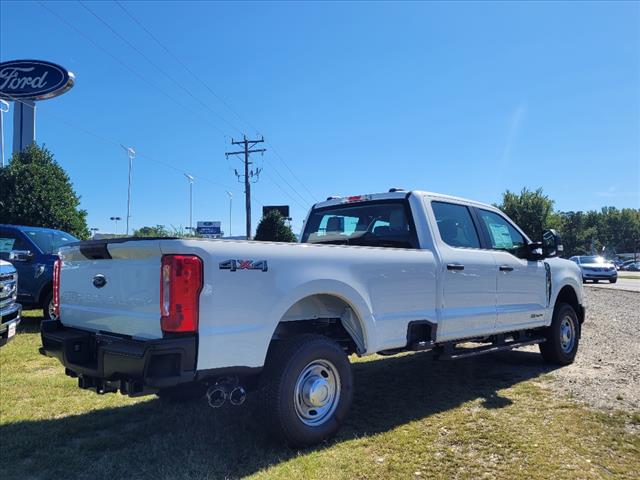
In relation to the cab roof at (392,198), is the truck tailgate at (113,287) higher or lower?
lower

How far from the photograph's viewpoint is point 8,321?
18.7 feet

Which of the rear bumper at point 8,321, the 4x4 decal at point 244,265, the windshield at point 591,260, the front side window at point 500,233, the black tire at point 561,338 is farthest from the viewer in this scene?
the windshield at point 591,260

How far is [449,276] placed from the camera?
4.98 metres

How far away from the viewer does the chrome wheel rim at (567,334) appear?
6922 millimetres

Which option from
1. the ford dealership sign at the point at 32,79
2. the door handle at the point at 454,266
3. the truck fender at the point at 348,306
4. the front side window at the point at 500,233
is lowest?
the truck fender at the point at 348,306

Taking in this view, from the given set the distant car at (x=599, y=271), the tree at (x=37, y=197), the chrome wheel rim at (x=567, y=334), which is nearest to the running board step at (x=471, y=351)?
the chrome wheel rim at (x=567, y=334)

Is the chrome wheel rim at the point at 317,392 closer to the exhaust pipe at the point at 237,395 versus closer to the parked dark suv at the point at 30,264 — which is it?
the exhaust pipe at the point at 237,395

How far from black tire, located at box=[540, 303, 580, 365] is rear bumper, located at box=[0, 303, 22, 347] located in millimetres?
6418

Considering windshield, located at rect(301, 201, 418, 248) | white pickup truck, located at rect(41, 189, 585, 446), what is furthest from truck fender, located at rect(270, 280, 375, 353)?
windshield, located at rect(301, 201, 418, 248)

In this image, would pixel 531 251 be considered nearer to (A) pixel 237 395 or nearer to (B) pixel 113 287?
(A) pixel 237 395

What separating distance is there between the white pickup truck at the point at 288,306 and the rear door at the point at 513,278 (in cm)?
3

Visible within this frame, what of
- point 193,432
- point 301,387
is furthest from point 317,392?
point 193,432

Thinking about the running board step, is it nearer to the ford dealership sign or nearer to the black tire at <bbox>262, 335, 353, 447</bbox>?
the black tire at <bbox>262, 335, 353, 447</bbox>

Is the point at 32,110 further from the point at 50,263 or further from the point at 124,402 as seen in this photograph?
the point at 124,402
